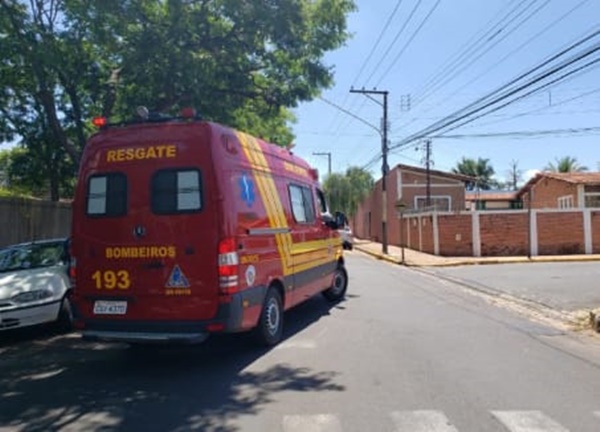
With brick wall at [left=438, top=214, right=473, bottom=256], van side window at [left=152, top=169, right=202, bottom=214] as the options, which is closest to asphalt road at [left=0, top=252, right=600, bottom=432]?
van side window at [left=152, top=169, right=202, bottom=214]

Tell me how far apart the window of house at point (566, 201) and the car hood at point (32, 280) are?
109 ft

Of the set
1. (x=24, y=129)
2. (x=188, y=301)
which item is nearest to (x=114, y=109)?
(x=24, y=129)

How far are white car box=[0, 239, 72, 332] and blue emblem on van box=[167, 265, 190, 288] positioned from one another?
3130 mm

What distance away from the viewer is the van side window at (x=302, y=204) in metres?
10.1

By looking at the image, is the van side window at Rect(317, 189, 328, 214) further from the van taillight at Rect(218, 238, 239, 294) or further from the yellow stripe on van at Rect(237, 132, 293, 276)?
the van taillight at Rect(218, 238, 239, 294)

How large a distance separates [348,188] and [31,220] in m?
38.3

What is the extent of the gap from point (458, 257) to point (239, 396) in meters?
23.0

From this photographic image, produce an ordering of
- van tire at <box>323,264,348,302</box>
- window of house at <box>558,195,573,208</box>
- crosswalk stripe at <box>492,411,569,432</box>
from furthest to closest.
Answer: window of house at <box>558,195,573,208</box>, van tire at <box>323,264,348,302</box>, crosswalk stripe at <box>492,411,569,432</box>

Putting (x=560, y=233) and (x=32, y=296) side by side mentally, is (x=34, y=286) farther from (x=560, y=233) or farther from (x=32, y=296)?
(x=560, y=233)

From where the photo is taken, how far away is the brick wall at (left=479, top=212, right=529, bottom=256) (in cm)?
2802

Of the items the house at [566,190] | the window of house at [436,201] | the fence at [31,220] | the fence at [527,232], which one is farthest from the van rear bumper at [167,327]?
the window of house at [436,201]

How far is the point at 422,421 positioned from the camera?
5293 millimetres

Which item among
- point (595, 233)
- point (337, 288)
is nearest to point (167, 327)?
point (337, 288)

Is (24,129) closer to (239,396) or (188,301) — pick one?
(188,301)
